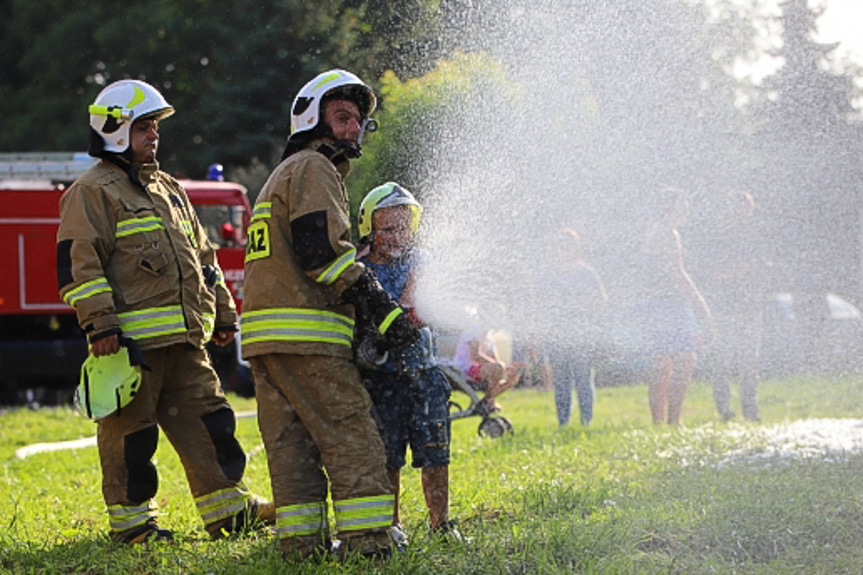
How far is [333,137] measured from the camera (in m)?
4.64

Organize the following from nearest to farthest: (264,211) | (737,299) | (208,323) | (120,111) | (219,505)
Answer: (264,211)
(120,111)
(219,505)
(208,323)
(737,299)

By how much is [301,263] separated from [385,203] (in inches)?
25.9

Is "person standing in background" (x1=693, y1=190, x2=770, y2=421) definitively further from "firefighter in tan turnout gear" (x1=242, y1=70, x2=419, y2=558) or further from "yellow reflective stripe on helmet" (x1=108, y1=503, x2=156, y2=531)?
"yellow reflective stripe on helmet" (x1=108, y1=503, x2=156, y2=531)

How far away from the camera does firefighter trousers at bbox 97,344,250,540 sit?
5051 millimetres

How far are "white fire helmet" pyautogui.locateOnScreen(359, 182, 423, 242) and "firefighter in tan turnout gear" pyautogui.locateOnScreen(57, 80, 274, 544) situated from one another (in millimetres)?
799

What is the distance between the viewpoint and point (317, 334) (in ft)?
14.7

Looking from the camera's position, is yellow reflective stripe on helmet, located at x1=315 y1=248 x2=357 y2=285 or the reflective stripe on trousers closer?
yellow reflective stripe on helmet, located at x1=315 y1=248 x2=357 y2=285

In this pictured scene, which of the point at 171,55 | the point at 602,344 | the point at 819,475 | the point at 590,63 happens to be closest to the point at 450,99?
the point at 590,63

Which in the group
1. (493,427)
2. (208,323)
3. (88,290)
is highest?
(88,290)

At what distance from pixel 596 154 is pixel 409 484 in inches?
203

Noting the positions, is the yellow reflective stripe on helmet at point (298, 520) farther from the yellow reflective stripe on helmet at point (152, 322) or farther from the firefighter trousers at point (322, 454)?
the yellow reflective stripe on helmet at point (152, 322)

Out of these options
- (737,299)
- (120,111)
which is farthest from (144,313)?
(737,299)

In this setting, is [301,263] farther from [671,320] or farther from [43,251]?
[43,251]

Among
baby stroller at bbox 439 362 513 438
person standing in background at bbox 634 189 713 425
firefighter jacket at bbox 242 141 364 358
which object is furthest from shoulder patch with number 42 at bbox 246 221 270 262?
person standing in background at bbox 634 189 713 425
